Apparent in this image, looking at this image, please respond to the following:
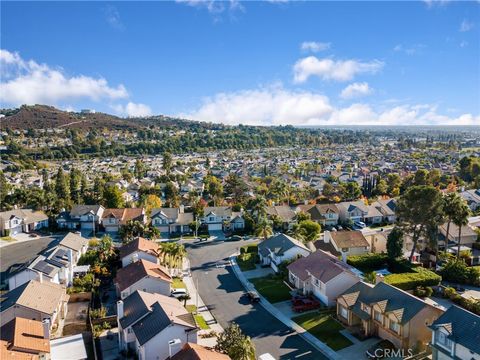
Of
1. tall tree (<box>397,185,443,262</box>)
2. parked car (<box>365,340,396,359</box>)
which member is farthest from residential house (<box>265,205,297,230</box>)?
parked car (<box>365,340,396,359</box>)

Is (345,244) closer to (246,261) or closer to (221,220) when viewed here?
(246,261)

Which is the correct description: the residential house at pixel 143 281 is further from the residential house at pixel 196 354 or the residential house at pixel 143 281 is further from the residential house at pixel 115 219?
the residential house at pixel 115 219

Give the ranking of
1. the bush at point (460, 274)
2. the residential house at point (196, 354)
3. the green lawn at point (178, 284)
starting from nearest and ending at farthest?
the residential house at point (196, 354) < the green lawn at point (178, 284) < the bush at point (460, 274)

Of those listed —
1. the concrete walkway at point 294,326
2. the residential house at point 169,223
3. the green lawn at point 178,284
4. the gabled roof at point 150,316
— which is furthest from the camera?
the residential house at point 169,223

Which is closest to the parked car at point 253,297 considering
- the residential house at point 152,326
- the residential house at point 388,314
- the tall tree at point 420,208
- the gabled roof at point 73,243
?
the residential house at point 388,314

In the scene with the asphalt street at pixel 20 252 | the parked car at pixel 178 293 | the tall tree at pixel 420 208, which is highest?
the tall tree at pixel 420 208

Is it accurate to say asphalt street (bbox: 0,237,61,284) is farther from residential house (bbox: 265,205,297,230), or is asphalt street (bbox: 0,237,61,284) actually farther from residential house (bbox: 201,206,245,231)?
residential house (bbox: 265,205,297,230)

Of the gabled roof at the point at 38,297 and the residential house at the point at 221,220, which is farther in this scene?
the residential house at the point at 221,220
